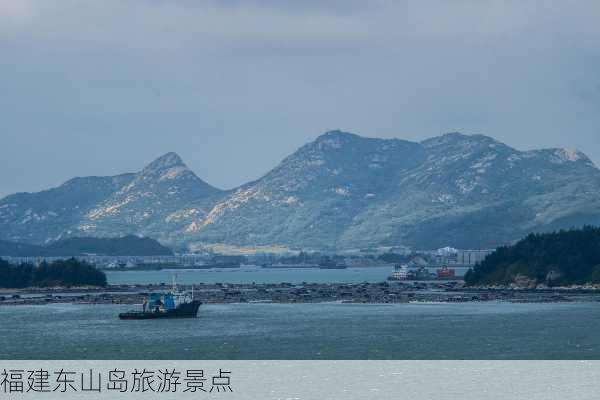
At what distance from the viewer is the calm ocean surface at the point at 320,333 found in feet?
354

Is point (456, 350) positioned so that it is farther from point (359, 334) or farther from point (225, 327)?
point (225, 327)

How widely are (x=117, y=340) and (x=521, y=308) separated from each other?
72.4 m

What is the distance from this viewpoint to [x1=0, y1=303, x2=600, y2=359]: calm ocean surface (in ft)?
354

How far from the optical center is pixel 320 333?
427 ft
